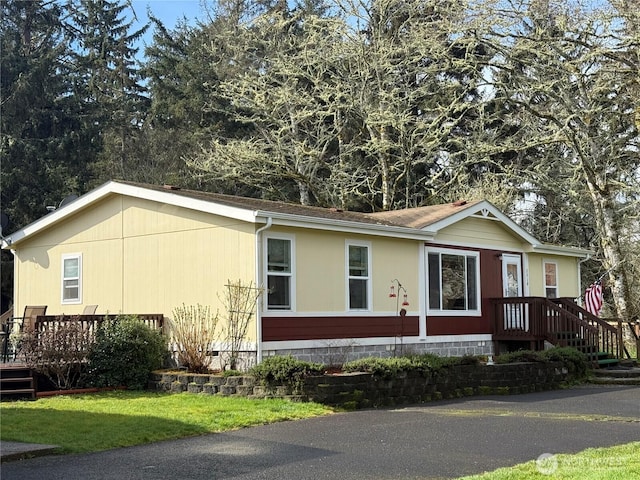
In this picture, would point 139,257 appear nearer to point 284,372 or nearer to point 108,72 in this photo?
point 284,372

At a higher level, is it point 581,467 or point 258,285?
point 258,285

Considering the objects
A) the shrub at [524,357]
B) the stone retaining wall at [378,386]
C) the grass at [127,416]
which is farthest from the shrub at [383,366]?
the shrub at [524,357]

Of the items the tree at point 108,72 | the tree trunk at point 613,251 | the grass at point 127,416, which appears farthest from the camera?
the tree at point 108,72

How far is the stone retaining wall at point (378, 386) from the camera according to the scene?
39.9 ft

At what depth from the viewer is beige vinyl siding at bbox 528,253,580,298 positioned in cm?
2086

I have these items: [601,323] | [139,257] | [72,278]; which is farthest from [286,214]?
[601,323]

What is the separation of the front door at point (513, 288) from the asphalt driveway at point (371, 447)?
6.73 meters

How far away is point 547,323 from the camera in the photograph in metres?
18.3

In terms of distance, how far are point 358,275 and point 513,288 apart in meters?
5.95

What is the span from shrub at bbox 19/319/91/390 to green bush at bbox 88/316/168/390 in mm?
220

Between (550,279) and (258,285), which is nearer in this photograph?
(258,285)

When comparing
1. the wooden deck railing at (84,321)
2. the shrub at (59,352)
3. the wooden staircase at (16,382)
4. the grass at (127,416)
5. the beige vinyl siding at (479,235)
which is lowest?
the grass at (127,416)

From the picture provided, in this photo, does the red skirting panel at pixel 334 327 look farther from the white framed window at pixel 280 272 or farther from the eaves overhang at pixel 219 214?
the eaves overhang at pixel 219 214

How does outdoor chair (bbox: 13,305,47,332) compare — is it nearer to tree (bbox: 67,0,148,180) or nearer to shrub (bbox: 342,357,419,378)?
shrub (bbox: 342,357,419,378)
